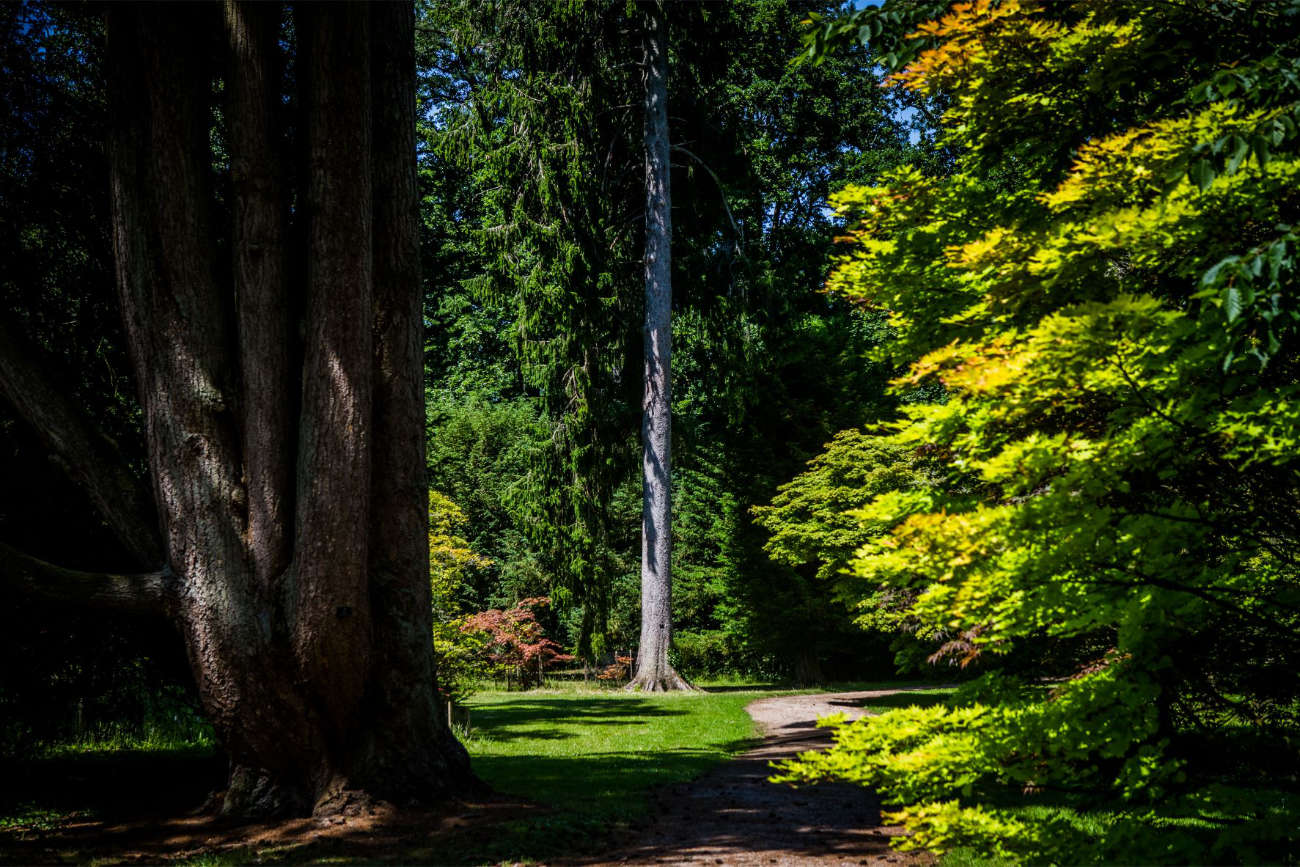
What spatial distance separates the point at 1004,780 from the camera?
4.29 meters

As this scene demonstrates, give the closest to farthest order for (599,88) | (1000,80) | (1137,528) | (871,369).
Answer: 1. (1137,528)
2. (1000,80)
3. (599,88)
4. (871,369)

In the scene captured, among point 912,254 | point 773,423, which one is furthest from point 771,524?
point 912,254

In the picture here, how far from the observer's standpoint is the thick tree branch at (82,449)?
5.62 m

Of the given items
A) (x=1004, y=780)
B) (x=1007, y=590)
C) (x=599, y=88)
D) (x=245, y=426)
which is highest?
(x=599, y=88)

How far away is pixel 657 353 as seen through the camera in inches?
721

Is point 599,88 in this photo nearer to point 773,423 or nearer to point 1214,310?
point 773,423

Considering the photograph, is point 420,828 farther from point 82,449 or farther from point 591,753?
point 591,753

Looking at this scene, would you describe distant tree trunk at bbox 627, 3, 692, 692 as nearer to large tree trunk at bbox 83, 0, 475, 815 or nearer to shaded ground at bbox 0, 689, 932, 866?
shaded ground at bbox 0, 689, 932, 866

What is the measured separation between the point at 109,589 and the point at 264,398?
5.35 ft

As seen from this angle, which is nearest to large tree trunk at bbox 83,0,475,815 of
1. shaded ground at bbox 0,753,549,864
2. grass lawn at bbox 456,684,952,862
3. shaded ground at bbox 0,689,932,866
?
shaded ground at bbox 0,753,549,864

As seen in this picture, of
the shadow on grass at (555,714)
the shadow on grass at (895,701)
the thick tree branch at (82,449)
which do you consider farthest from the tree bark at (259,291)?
the shadow on grass at (895,701)

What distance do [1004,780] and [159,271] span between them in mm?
6048

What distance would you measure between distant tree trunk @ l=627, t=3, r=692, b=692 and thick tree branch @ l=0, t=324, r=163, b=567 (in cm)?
1257

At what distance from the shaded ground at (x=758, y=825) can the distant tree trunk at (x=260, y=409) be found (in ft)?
5.56
